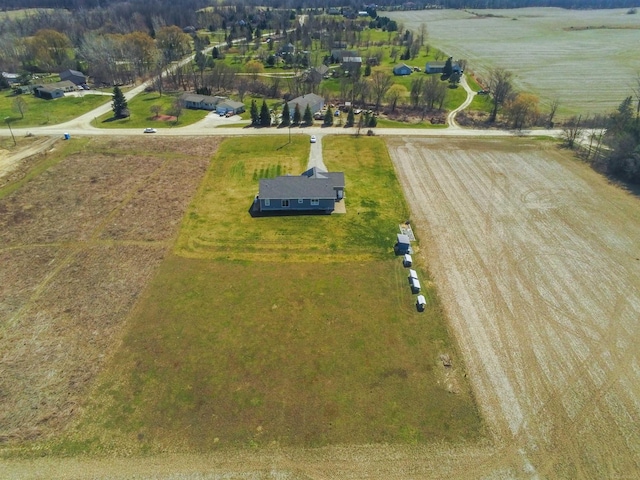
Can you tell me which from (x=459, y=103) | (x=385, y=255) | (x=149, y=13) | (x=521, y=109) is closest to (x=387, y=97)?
(x=459, y=103)

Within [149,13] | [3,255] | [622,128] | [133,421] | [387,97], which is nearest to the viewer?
[133,421]

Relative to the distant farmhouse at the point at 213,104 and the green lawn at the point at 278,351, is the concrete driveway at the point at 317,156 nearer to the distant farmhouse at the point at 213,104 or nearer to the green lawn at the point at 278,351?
the green lawn at the point at 278,351

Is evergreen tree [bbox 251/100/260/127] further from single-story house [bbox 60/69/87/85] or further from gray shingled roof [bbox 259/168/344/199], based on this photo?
single-story house [bbox 60/69/87/85]

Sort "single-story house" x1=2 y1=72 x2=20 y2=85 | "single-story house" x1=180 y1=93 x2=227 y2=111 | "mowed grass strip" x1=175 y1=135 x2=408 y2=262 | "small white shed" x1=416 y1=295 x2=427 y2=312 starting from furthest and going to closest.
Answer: "single-story house" x1=2 y1=72 x2=20 y2=85, "single-story house" x1=180 y1=93 x2=227 y2=111, "mowed grass strip" x1=175 y1=135 x2=408 y2=262, "small white shed" x1=416 y1=295 x2=427 y2=312

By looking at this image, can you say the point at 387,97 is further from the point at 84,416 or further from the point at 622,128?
the point at 84,416

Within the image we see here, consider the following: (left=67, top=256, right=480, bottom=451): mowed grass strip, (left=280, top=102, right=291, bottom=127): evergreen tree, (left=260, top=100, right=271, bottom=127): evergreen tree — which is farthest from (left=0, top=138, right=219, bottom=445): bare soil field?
(left=280, top=102, right=291, bottom=127): evergreen tree

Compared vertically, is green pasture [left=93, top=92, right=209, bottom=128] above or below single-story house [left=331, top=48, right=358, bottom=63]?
below

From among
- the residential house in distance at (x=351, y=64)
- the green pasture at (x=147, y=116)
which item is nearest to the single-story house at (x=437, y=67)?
the residential house in distance at (x=351, y=64)
